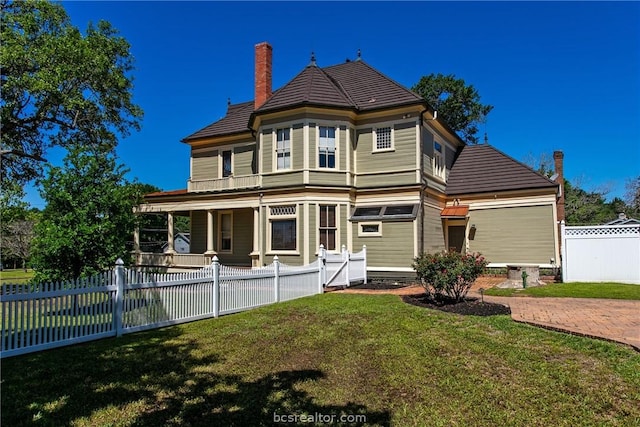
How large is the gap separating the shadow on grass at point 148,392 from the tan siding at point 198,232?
55.9 ft

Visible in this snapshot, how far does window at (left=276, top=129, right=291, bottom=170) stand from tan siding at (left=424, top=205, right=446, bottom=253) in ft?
21.2

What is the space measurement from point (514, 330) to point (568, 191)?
43.4 m

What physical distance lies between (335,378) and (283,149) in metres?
13.9

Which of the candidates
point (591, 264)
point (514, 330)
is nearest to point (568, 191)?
point (591, 264)

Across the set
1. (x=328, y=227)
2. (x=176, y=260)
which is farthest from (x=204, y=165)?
(x=328, y=227)

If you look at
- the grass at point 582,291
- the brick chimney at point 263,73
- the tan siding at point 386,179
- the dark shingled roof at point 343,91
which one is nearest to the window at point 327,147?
the dark shingled roof at point 343,91

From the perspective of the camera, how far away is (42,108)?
16406mm

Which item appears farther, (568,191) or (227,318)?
(568,191)

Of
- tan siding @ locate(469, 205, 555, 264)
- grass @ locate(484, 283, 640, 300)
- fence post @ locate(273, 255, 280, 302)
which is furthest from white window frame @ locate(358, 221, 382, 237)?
fence post @ locate(273, 255, 280, 302)

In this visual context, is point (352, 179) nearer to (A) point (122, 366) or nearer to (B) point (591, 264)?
(B) point (591, 264)

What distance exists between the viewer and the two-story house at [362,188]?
1700 cm

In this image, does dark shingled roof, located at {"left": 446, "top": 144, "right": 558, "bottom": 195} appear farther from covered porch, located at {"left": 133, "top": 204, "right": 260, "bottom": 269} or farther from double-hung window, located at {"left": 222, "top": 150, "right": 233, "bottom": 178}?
double-hung window, located at {"left": 222, "top": 150, "right": 233, "bottom": 178}

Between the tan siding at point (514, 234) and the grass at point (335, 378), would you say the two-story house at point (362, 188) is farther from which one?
the grass at point (335, 378)

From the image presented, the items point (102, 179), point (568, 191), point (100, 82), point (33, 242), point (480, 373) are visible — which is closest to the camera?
point (480, 373)
